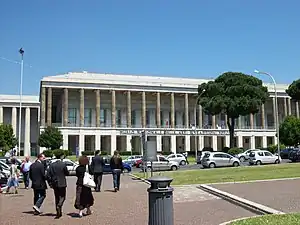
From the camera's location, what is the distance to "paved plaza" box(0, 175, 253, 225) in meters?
10.4

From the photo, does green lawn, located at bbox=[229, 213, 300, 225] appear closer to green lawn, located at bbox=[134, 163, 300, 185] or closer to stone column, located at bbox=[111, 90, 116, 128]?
green lawn, located at bbox=[134, 163, 300, 185]

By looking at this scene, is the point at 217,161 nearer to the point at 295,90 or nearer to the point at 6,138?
the point at 295,90

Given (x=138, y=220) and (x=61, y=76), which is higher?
(x=61, y=76)

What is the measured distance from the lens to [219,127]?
90062 mm

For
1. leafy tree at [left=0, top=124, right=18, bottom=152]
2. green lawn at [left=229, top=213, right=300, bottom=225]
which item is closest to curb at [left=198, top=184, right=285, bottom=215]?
green lawn at [left=229, top=213, right=300, bottom=225]

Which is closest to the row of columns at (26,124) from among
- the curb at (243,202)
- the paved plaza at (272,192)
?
the paved plaza at (272,192)

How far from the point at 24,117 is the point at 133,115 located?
94.7ft

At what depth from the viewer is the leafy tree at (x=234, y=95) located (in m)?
60.9

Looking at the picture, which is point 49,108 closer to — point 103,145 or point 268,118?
point 103,145

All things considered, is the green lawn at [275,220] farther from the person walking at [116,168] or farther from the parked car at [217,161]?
the parked car at [217,161]

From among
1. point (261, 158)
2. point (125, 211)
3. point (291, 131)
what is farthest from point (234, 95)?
point (125, 211)

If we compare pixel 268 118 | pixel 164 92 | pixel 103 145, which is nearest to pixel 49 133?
pixel 103 145

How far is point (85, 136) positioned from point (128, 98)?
1150 cm

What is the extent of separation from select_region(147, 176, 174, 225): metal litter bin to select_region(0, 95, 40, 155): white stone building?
299ft
